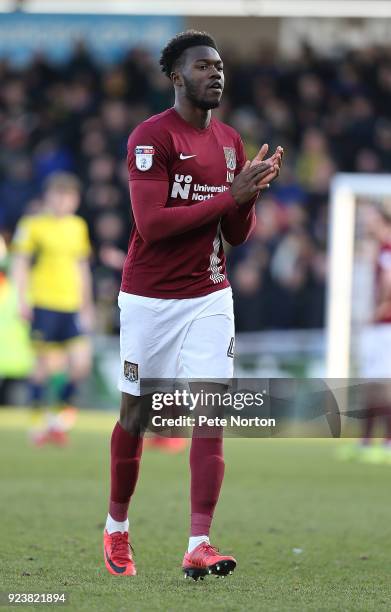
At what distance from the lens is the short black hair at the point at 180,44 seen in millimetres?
5582

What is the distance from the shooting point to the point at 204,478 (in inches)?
217

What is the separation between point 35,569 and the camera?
18.9 ft

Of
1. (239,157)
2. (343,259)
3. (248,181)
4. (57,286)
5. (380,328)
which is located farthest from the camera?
(343,259)

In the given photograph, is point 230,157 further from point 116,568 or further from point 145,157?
point 116,568

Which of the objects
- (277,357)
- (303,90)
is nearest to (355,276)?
(277,357)

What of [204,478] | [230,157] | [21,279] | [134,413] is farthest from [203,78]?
[21,279]

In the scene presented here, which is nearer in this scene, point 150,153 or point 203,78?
point 150,153

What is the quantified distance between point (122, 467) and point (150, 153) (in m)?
1.32

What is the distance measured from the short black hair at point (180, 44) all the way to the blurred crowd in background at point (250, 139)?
Answer: 39.1 feet

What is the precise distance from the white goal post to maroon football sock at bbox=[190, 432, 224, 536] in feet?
27.6

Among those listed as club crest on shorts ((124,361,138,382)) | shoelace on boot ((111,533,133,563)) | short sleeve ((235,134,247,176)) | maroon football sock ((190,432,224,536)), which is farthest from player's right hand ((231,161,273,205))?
shoelace on boot ((111,533,133,563))

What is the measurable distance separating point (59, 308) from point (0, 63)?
8445 millimetres

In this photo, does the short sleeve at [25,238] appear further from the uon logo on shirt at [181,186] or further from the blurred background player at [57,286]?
the uon logo on shirt at [181,186]

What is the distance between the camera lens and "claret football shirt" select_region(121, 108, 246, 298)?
5.43m
